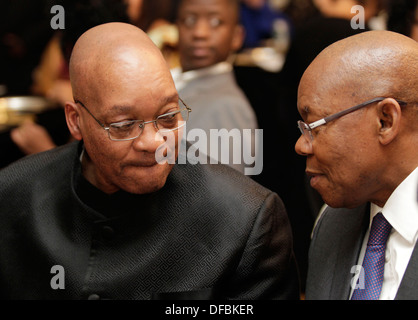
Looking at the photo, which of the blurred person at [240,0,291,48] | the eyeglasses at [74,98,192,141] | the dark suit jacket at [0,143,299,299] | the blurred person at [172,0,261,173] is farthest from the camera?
the blurred person at [240,0,291,48]

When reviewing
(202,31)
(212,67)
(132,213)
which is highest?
(202,31)

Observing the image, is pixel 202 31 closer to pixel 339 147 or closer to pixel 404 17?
pixel 404 17

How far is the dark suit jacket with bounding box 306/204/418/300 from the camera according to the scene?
1.62 m

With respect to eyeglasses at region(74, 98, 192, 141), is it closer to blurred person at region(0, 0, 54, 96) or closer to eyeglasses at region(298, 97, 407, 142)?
eyeglasses at region(298, 97, 407, 142)

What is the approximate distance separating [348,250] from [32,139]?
5.00 ft

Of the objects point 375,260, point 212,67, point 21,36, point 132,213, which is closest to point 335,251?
point 375,260

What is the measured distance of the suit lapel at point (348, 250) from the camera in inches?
63.2

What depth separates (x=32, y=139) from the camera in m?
2.53

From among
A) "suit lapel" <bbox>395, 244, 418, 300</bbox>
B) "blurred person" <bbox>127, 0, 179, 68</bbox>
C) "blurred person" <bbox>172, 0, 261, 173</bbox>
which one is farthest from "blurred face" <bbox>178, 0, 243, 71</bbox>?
"suit lapel" <bbox>395, 244, 418, 300</bbox>

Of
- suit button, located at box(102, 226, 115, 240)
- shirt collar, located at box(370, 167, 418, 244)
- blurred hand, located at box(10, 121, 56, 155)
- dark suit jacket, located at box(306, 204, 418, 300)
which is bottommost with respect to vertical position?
dark suit jacket, located at box(306, 204, 418, 300)

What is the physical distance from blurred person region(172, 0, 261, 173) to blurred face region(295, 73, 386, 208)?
822mm

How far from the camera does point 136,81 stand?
1.44m

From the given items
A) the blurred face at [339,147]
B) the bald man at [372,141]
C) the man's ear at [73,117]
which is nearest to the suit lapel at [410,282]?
the bald man at [372,141]

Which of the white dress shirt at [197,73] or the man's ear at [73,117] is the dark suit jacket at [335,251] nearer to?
the man's ear at [73,117]
